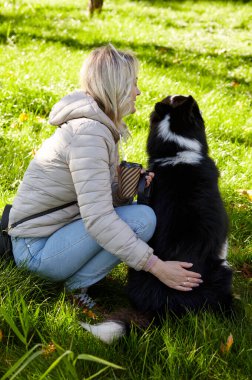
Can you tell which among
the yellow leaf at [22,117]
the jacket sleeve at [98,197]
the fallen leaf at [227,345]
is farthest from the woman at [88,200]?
the yellow leaf at [22,117]

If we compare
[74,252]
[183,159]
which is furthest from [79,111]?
[74,252]

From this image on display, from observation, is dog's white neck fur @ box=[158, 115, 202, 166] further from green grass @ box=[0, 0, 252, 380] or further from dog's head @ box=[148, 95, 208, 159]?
green grass @ box=[0, 0, 252, 380]

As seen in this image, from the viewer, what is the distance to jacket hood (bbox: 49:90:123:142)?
2.50 m

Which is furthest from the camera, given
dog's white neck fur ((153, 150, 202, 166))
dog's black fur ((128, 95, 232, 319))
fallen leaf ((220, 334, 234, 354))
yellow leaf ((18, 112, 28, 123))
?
yellow leaf ((18, 112, 28, 123))

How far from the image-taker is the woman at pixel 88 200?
95.8 inches

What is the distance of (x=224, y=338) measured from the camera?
2326mm

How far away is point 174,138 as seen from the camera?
270cm

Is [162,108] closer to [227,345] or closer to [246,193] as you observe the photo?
[227,345]

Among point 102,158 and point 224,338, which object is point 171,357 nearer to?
point 224,338

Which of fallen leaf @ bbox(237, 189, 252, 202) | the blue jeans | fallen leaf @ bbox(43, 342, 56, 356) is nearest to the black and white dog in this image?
the blue jeans

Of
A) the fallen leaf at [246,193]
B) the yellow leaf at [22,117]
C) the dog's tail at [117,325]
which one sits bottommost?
the fallen leaf at [246,193]

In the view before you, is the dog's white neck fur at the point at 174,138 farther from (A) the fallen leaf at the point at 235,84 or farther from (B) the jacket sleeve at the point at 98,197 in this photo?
(A) the fallen leaf at the point at 235,84

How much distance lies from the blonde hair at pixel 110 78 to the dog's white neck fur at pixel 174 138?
21 cm

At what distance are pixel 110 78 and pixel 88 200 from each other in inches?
24.6
